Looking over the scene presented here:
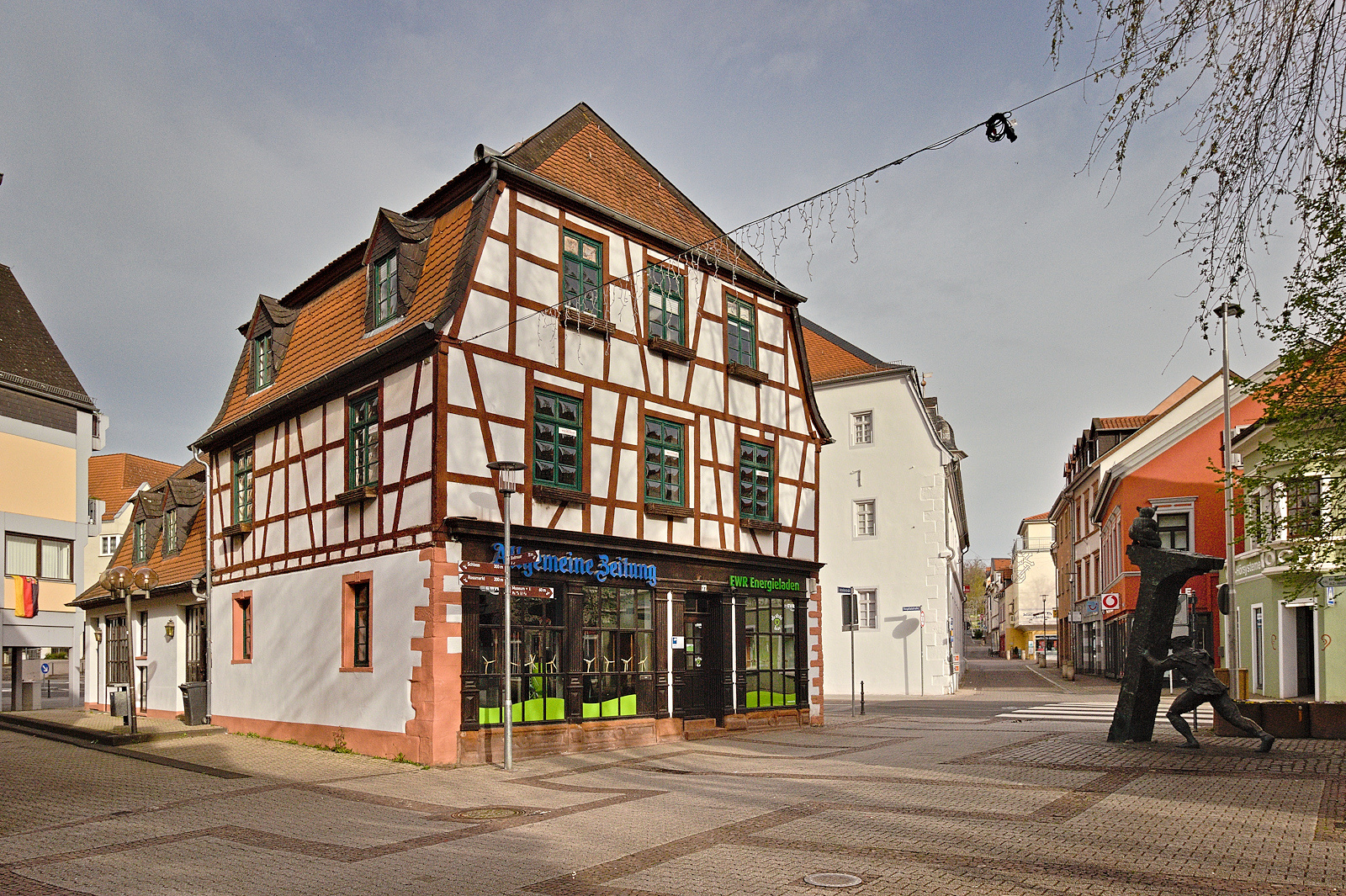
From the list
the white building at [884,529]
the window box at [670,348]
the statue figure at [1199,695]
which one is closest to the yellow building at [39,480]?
the window box at [670,348]

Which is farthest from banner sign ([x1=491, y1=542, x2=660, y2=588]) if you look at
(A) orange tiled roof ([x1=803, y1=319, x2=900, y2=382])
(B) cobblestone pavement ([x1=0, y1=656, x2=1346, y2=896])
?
(A) orange tiled roof ([x1=803, y1=319, x2=900, y2=382])

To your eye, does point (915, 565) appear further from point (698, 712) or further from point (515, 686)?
point (515, 686)

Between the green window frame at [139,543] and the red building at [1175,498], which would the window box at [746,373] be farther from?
the red building at [1175,498]

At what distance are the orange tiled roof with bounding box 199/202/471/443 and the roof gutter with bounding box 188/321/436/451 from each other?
209 mm

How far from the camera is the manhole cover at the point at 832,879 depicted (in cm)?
841

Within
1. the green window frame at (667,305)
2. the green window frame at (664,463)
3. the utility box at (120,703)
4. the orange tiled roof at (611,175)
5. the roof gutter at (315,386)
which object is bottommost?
the utility box at (120,703)

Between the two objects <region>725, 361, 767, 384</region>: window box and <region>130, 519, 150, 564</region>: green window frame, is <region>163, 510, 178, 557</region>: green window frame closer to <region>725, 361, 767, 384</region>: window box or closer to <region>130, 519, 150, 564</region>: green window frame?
<region>130, 519, 150, 564</region>: green window frame

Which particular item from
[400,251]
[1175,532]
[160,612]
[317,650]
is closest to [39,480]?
[160,612]

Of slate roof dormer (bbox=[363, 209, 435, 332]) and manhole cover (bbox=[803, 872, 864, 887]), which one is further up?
slate roof dormer (bbox=[363, 209, 435, 332])

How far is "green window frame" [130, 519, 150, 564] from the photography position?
98.0 ft

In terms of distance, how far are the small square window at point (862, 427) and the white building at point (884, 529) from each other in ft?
0.10

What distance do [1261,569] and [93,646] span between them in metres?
34.0

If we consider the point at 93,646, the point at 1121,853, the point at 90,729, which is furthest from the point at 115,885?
the point at 93,646

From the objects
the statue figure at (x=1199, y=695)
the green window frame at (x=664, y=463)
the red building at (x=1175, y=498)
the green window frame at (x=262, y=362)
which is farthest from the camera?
the red building at (x=1175, y=498)
